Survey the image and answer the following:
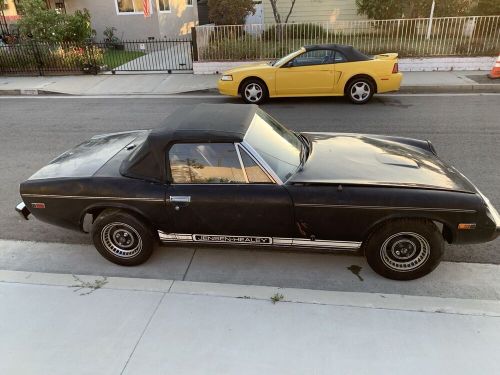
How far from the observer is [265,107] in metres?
10.0

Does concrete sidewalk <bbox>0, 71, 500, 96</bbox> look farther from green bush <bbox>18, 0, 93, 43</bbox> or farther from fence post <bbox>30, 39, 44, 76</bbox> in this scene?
green bush <bbox>18, 0, 93, 43</bbox>

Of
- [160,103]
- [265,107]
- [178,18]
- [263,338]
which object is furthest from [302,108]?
[178,18]

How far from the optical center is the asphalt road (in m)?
5.07

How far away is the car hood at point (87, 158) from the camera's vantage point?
4.01m

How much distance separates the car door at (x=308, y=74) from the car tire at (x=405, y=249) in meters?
6.91

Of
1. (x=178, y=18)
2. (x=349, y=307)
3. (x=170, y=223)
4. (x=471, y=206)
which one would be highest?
(x=178, y=18)

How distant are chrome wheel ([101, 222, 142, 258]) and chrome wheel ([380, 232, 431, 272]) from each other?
2.26m

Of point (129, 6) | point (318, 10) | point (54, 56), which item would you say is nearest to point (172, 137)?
point (54, 56)

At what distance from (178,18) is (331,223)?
2161 cm

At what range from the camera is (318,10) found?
20.0m

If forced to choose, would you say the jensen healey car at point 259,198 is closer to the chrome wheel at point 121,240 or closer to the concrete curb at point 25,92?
the chrome wheel at point 121,240

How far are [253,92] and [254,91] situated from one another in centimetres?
4

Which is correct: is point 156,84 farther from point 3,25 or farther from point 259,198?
point 3,25

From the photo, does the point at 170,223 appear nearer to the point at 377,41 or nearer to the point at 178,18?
the point at 377,41
